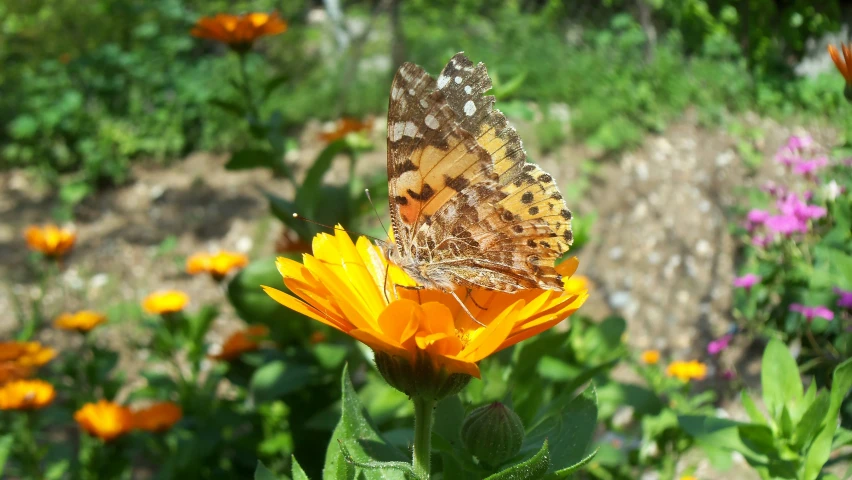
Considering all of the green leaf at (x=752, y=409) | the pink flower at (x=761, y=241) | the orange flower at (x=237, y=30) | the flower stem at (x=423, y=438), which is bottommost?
the pink flower at (x=761, y=241)

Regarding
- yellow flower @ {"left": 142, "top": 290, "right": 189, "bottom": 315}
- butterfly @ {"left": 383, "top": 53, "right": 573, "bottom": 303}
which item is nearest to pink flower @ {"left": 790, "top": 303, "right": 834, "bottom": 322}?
butterfly @ {"left": 383, "top": 53, "right": 573, "bottom": 303}

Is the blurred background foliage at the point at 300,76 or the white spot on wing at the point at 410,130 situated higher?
the white spot on wing at the point at 410,130

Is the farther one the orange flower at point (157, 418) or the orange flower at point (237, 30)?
the orange flower at point (237, 30)

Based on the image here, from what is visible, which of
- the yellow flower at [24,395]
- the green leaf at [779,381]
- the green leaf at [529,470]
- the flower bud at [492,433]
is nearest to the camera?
the green leaf at [529,470]

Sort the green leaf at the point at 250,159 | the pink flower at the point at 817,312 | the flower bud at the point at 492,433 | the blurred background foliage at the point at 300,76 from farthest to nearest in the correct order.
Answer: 1. the blurred background foliage at the point at 300,76
2. the green leaf at the point at 250,159
3. the pink flower at the point at 817,312
4. the flower bud at the point at 492,433

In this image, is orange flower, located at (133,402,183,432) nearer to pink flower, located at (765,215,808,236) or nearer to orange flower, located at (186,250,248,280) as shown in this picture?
orange flower, located at (186,250,248,280)

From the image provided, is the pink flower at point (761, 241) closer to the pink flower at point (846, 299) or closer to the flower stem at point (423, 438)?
the pink flower at point (846, 299)

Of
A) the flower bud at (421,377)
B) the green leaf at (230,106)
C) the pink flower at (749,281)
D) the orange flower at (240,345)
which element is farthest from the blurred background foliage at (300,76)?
the flower bud at (421,377)
